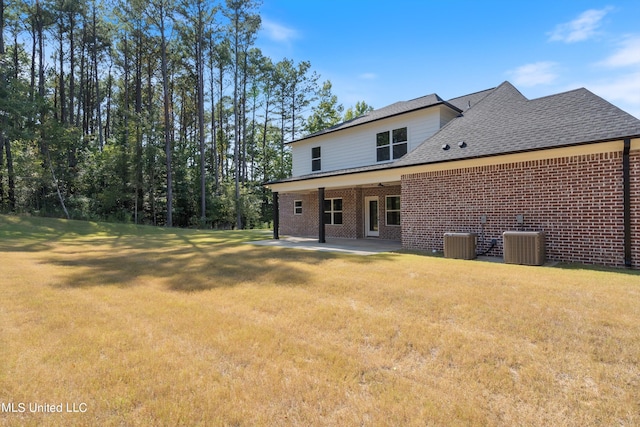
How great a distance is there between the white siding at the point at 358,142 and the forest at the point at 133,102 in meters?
9.86

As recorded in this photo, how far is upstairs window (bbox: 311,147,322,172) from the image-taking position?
1681 centimetres

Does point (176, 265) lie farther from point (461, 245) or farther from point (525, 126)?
point (525, 126)

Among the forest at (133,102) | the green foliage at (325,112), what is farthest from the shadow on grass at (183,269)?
the green foliage at (325,112)

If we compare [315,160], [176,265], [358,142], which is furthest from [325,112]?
[176,265]

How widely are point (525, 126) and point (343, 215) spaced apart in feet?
28.1

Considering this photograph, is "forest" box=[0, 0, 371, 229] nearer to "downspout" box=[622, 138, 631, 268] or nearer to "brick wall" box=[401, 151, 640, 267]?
"brick wall" box=[401, 151, 640, 267]

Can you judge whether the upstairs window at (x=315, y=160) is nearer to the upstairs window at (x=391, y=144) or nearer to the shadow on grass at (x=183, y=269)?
the upstairs window at (x=391, y=144)

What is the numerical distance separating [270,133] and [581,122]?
103 ft

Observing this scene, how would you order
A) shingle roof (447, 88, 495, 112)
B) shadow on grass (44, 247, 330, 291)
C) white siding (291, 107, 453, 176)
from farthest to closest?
shingle roof (447, 88, 495, 112), white siding (291, 107, 453, 176), shadow on grass (44, 247, 330, 291)

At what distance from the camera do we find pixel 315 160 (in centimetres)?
1698

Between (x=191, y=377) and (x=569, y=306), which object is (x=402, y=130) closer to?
(x=569, y=306)

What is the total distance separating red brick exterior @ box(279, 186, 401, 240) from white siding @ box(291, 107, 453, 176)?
1.33 metres

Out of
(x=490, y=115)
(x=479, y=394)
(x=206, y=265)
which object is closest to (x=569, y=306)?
(x=479, y=394)

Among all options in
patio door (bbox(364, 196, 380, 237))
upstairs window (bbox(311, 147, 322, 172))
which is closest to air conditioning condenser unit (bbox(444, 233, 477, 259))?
patio door (bbox(364, 196, 380, 237))
